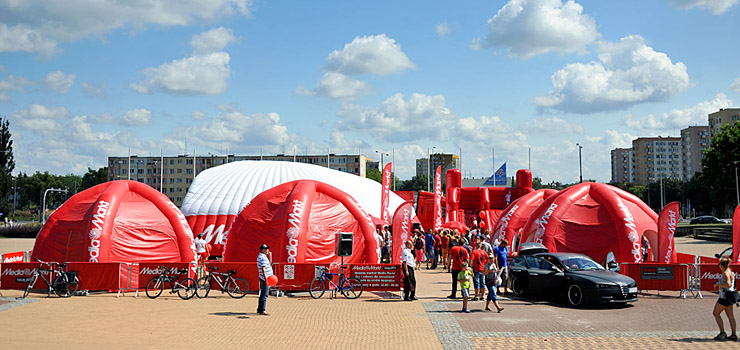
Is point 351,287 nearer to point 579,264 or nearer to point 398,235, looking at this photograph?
point 398,235

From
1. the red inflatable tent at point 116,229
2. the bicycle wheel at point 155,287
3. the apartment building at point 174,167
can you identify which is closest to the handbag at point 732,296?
the bicycle wheel at point 155,287

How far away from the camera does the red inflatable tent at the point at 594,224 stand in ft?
65.5

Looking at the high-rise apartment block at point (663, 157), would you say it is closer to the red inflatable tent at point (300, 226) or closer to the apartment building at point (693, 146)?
the apartment building at point (693, 146)

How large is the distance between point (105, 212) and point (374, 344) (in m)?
12.9

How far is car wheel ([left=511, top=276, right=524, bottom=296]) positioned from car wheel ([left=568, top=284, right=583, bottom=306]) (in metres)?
1.73

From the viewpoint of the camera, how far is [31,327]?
445 inches

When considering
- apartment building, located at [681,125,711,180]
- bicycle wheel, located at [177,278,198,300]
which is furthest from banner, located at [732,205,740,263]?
apartment building, located at [681,125,711,180]

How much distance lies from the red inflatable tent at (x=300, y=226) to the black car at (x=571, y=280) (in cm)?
660

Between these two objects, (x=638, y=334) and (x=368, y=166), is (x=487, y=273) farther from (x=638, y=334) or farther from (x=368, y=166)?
(x=368, y=166)

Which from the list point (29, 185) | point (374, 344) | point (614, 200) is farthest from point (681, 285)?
point (29, 185)

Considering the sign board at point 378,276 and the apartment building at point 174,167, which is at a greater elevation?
the apartment building at point 174,167

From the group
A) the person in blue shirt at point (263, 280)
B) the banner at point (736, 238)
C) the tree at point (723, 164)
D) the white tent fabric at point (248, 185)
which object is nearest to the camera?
the person in blue shirt at point (263, 280)

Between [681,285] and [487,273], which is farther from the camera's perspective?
[681,285]

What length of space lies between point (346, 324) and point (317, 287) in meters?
4.35
